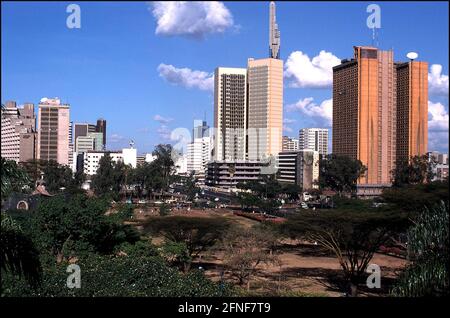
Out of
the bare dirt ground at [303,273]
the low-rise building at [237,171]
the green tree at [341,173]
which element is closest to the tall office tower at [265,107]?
the low-rise building at [237,171]

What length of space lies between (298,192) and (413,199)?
133 feet

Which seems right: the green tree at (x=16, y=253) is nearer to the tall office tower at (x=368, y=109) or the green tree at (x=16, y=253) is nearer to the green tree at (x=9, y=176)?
the green tree at (x=9, y=176)

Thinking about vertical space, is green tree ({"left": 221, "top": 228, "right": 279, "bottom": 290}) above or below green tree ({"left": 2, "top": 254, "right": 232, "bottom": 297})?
below

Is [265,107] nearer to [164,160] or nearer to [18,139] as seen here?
[164,160]

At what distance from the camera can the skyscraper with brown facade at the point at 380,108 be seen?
150 ft

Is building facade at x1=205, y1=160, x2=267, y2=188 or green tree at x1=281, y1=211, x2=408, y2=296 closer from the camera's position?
green tree at x1=281, y1=211, x2=408, y2=296

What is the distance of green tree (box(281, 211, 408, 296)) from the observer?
16219mm

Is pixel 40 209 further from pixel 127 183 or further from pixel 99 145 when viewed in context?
pixel 99 145

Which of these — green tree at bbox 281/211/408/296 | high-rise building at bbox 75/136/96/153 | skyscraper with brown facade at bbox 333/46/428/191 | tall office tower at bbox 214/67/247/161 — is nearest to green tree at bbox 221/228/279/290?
green tree at bbox 281/211/408/296

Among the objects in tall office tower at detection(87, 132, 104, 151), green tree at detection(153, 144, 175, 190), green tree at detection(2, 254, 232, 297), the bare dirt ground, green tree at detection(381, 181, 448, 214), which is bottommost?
the bare dirt ground

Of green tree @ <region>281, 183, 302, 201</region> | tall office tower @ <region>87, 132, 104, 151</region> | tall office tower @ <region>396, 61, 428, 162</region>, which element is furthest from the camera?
tall office tower @ <region>87, 132, 104, 151</region>

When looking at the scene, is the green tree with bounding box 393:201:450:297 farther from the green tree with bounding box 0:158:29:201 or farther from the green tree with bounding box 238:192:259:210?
the green tree with bounding box 238:192:259:210

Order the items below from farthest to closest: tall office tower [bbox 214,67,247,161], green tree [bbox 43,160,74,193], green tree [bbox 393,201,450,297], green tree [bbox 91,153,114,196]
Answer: tall office tower [bbox 214,67,247,161] < green tree [bbox 91,153,114,196] < green tree [bbox 43,160,74,193] < green tree [bbox 393,201,450,297]
